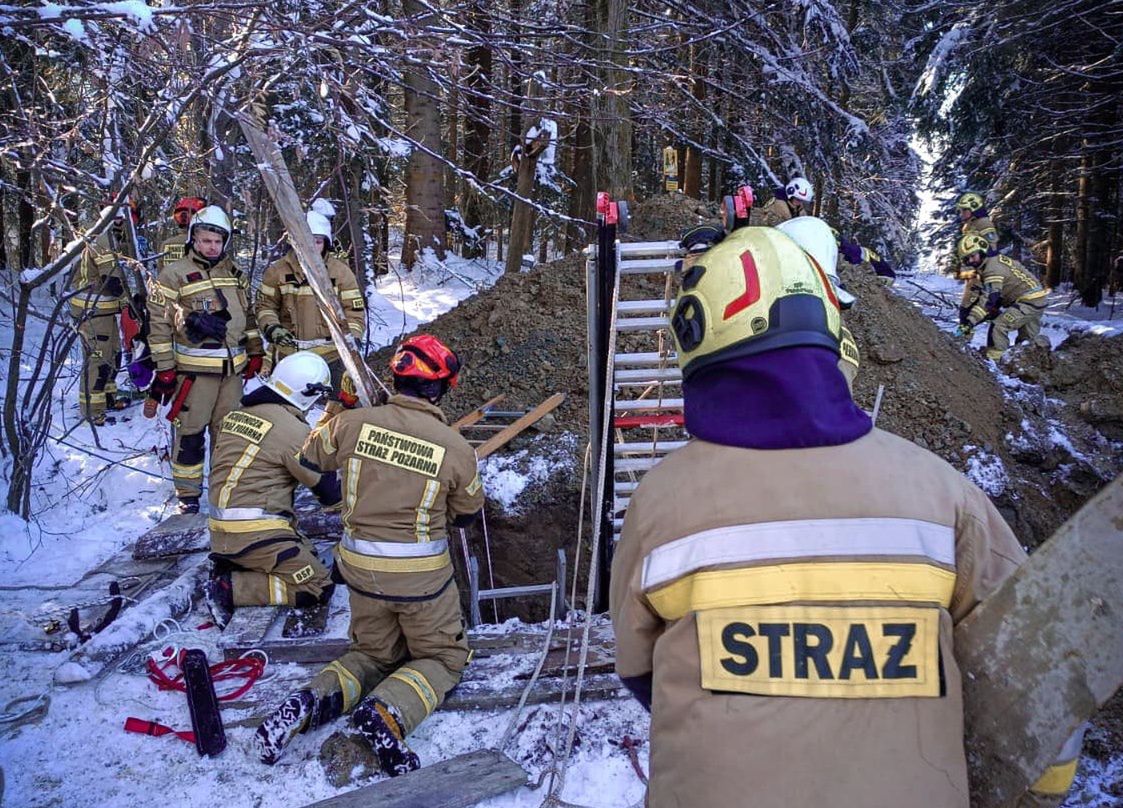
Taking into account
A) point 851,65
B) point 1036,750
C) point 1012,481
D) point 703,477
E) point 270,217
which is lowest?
point 1012,481

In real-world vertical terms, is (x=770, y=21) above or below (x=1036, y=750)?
above

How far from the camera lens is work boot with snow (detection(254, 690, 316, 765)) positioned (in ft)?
10.7

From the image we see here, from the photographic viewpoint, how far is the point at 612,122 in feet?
25.0

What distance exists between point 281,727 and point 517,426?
2922mm

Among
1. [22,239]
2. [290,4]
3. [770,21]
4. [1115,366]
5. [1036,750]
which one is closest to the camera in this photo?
[1036,750]

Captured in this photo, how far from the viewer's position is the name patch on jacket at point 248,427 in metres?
4.59

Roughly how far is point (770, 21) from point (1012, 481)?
867 cm

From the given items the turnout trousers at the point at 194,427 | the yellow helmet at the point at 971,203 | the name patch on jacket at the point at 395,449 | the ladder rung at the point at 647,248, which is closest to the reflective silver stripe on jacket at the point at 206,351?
the turnout trousers at the point at 194,427

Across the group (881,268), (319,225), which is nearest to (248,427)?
(319,225)

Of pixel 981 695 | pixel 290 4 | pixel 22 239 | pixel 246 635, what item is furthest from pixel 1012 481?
pixel 22 239

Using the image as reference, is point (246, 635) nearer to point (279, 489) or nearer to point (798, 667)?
point (279, 489)

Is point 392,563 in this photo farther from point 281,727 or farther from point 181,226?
point 181,226

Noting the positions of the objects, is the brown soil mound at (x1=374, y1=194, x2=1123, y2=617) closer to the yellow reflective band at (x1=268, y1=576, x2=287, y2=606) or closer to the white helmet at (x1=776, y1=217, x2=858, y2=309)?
the yellow reflective band at (x1=268, y1=576, x2=287, y2=606)

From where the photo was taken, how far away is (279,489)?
467 centimetres
